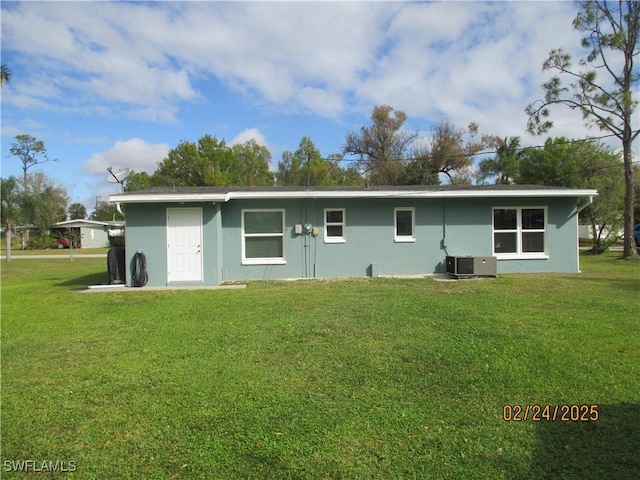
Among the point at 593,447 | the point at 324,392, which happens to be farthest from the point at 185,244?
the point at 593,447

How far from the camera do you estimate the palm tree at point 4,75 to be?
55.5 feet

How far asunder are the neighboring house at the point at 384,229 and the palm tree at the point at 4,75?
11.1 metres

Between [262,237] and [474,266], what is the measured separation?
19.7 ft

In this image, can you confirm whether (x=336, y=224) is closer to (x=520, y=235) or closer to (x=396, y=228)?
(x=396, y=228)

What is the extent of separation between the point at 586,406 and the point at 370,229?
8.92 meters

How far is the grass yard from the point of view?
2.67m

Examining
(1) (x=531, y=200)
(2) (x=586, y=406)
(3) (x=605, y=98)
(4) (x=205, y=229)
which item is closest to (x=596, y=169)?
(3) (x=605, y=98)

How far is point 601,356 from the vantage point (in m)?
4.43

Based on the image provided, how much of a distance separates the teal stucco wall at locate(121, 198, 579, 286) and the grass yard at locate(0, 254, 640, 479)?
462cm

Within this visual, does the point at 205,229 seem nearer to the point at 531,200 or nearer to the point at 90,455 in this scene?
the point at 90,455

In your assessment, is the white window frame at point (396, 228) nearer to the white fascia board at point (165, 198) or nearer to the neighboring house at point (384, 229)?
the neighboring house at point (384, 229)

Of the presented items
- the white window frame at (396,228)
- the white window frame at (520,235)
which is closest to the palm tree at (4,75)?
the white window frame at (396,228)

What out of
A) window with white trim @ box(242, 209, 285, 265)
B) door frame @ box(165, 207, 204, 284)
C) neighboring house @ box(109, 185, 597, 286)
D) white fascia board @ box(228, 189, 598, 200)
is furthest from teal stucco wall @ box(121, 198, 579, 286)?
door frame @ box(165, 207, 204, 284)
